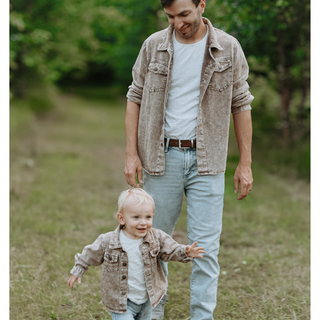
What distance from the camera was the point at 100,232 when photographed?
5.06 m

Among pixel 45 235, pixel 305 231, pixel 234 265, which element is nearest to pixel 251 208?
pixel 305 231

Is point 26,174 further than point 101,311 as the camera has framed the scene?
Yes

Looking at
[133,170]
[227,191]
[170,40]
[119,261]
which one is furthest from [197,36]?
[227,191]

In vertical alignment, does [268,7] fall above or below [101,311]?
above

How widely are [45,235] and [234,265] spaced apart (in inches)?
85.6

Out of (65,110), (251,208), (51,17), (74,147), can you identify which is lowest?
(251,208)

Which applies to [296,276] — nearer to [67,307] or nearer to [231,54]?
[67,307]

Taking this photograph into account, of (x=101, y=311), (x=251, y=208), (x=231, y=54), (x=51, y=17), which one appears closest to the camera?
(x=231, y=54)

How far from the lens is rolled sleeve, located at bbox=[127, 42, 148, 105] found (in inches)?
105

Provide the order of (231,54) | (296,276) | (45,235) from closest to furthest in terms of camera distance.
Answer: (231,54), (296,276), (45,235)

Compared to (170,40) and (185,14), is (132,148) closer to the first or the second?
(170,40)

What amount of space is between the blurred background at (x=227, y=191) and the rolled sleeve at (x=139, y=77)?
1697 mm

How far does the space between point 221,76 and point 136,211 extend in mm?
966

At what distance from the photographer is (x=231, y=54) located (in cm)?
256
